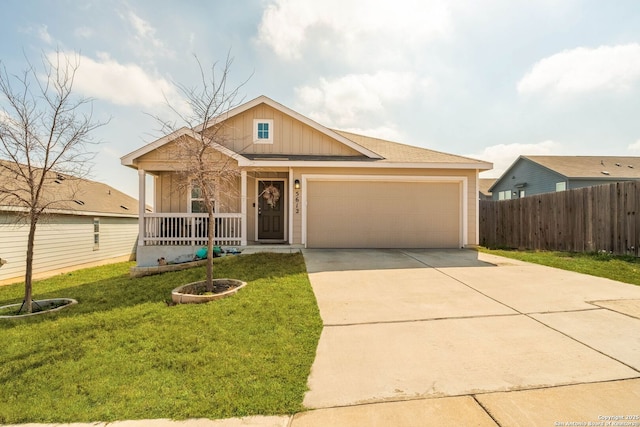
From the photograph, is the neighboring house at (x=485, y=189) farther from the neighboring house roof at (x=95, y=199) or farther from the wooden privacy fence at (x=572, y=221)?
the neighboring house roof at (x=95, y=199)

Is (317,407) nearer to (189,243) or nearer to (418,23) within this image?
(189,243)

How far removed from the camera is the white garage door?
9.38 m

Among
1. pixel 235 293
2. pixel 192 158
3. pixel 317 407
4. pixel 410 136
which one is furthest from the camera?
pixel 410 136

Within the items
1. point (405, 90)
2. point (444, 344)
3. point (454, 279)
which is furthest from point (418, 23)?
point (444, 344)

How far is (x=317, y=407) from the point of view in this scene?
2189mm

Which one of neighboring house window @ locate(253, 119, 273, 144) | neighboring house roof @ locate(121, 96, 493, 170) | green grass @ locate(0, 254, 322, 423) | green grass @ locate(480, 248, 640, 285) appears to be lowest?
green grass @ locate(0, 254, 322, 423)

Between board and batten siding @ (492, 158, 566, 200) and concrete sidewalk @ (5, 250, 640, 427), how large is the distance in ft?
58.3

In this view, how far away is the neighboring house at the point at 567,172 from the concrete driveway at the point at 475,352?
17244 mm

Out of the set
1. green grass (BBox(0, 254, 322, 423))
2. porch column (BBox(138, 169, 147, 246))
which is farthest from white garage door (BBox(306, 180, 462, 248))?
porch column (BBox(138, 169, 147, 246))

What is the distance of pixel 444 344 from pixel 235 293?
3.37 meters

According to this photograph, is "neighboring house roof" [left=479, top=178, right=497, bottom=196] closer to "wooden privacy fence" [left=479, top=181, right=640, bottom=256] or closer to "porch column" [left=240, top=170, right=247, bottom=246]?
"wooden privacy fence" [left=479, top=181, right=640, bottom=256]

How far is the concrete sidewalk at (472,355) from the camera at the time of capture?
207 centimetres

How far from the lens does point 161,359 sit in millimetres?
2939

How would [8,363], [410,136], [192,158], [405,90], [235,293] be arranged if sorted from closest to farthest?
[8,363]
[235,293]
[192,158]
[405,90]
[410,136]
